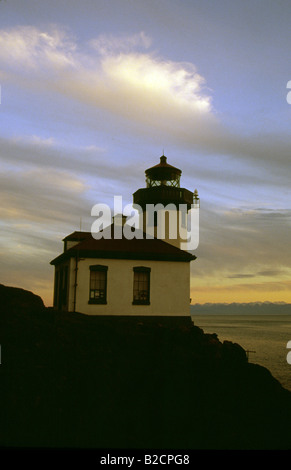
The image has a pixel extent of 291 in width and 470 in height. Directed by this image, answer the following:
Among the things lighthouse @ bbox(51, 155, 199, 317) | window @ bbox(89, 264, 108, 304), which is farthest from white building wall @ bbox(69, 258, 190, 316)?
window @ bbox(89, 264, 108, 304)

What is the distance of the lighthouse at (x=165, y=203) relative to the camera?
27.2 m

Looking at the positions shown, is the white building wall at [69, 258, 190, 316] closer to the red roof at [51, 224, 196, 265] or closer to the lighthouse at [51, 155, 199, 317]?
the lighthouse at [51, 155, 199, 317]

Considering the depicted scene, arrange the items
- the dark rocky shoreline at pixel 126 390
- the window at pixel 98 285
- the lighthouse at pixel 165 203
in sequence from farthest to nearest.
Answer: the lighthouse at pixel 165 203 < the window at pixel 98 285 < the dark rocky shoreline at pixel 126 390

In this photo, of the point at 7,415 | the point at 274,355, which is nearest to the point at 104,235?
the point at 7,415

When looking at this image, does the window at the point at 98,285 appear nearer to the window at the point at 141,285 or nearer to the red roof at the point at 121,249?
the red roof at the point at 121,249

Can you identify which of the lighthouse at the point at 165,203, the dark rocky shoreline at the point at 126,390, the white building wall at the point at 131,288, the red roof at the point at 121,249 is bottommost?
the dark rocky shoreline at the point at 126,390

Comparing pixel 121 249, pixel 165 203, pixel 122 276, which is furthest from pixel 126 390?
pixel 165 203

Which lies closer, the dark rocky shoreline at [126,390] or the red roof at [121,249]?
the dark rocky shoreline at [126,390]

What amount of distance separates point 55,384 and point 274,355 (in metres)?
45.8

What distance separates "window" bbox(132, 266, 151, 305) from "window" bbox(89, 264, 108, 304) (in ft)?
5.38

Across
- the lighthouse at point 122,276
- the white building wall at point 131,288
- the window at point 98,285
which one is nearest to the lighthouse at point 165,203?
the lighthouse at point 122,276

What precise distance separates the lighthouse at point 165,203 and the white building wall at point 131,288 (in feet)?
15.1

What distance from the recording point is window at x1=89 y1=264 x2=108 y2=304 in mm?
21344
